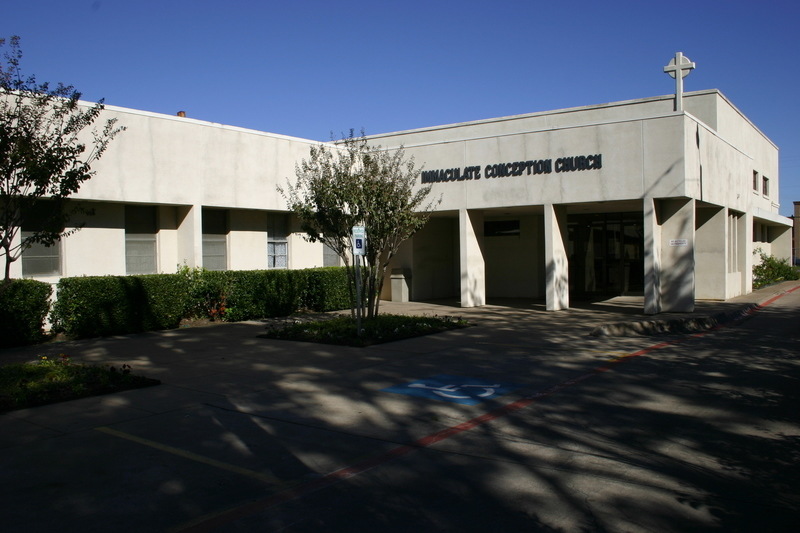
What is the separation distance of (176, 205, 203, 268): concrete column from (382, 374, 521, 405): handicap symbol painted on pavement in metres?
9.63

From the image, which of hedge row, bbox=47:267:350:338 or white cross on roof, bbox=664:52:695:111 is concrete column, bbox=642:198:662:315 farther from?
hedge row, bbox=47:267:350:338

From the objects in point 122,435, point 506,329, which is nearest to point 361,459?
point 122,435

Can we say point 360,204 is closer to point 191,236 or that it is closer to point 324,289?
point 191,236

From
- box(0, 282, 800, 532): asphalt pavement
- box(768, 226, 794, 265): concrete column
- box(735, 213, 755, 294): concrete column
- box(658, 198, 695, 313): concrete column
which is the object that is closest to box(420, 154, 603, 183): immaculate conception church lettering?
box(658, 198, 695, 313): concrete column

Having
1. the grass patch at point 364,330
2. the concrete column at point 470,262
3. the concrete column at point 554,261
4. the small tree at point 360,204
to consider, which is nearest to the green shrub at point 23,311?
the grass patch at point 364,330

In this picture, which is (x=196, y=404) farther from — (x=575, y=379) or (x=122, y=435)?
(x=575, y=379)

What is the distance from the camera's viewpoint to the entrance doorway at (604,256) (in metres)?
25.0

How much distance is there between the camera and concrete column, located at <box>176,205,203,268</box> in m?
17.4

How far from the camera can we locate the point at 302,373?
10453mm

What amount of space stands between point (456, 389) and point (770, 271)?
2865cm

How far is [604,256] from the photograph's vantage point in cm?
2517

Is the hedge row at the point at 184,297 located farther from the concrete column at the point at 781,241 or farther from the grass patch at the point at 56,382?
the concrete column at the point at 781,241

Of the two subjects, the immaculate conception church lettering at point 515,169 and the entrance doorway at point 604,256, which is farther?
the entrance doorway at point 604,256

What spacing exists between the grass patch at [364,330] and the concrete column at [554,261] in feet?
14.7
